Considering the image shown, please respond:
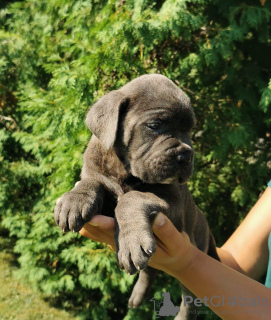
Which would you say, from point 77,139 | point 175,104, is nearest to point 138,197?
point 175,104

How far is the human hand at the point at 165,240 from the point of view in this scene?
7.47 ft

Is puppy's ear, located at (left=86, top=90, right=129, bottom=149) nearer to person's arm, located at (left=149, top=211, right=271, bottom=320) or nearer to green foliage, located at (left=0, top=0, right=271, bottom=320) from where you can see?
person's arm, located at (left=149, top=211, right=271, bottom=320)

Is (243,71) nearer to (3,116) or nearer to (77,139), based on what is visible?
(77,139)

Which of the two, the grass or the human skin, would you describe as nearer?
the human skin

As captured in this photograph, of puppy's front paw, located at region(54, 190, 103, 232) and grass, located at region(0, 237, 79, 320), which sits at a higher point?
puppy's front paw, located at region(54, 190, 103, 232)

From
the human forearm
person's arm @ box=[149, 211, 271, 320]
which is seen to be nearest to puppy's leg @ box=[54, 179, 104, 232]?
person's arm @ box=[149, 211, 271, 320]

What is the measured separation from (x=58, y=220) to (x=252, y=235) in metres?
1.92

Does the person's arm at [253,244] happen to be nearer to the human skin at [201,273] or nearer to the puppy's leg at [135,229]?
the human skin at [201,273]

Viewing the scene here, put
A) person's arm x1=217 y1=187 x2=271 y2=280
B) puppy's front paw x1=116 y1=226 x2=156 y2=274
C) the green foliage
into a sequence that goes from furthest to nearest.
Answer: the green foliage
person's arm x1=217 y1=187 x2=271 y2=280
puppy's front paw x1=116 y1=226 x2=156 y2=274

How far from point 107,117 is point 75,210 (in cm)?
65

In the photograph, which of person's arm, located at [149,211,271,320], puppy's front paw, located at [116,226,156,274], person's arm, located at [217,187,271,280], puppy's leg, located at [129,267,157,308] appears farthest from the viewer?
person's arm, located at [217,187,271,280]

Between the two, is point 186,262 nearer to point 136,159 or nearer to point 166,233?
point 166,233

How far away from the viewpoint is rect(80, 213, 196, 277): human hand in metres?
2.28

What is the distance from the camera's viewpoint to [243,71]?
4.51 meters
